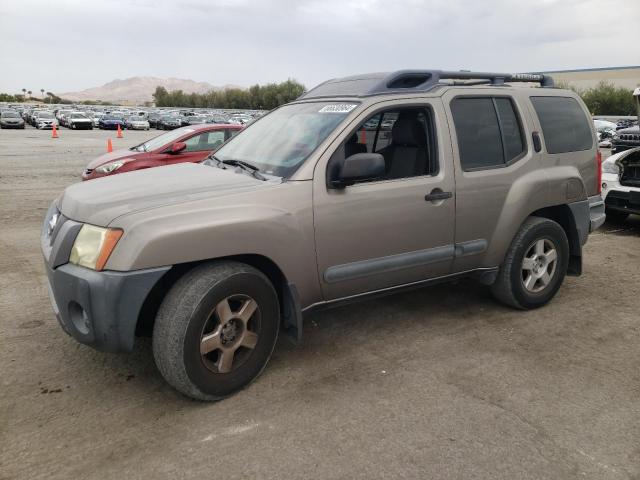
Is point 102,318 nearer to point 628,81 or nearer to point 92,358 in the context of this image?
point 92,358

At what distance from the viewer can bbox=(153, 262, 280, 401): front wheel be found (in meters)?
3.00

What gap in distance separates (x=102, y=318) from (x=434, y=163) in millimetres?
2427

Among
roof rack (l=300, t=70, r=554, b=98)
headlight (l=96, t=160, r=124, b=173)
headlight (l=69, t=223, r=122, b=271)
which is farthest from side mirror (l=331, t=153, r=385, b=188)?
headlight (l=96, t=160, r=124, b=173)

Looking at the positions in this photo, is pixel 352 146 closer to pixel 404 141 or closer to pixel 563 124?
pixel 404 141

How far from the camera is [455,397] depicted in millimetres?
3283

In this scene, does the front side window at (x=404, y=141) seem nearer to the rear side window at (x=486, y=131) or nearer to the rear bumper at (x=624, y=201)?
the rear side window at (x=486, y=131)

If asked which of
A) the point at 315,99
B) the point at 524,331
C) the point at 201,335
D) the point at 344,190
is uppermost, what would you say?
the point at 315,99

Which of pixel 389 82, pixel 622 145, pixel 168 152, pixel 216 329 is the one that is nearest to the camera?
pixel 216 329

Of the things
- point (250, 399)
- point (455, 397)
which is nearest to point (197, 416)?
point (250, 399)

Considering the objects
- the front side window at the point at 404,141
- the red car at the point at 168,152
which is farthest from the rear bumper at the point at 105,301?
the red car at the point at 168,152

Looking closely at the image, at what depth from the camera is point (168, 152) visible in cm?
945

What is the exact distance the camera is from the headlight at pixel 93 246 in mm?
2893

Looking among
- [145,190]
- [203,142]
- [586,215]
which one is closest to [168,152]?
[203,142]

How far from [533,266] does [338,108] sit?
6.99 feet
